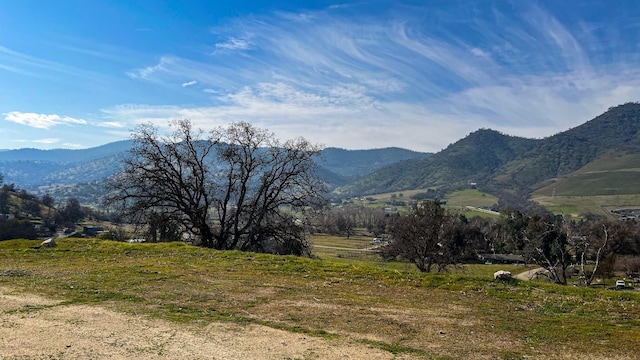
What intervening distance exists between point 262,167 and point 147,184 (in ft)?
25.0

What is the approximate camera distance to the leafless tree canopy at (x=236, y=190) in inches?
1104

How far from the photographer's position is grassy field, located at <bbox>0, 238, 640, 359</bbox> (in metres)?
9.78

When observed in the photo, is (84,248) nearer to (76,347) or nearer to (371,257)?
(76,347)

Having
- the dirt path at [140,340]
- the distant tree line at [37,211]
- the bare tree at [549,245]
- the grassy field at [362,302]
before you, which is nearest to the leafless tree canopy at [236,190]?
the grassy field at [362,302]

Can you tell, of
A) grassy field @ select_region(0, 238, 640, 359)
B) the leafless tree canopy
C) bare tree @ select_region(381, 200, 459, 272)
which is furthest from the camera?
bare tree @ select_region(381, 200, 459, 272)

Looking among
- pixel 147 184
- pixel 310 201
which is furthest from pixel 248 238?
pixel 147 184

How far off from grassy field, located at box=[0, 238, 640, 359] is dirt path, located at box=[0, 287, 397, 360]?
24.2 inches

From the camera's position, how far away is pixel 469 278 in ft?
54.0

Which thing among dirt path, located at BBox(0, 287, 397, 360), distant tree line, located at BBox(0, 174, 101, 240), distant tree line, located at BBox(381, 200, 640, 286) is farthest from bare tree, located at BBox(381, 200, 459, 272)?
distant tree line, located at BBox(0, 174, 101, 240)

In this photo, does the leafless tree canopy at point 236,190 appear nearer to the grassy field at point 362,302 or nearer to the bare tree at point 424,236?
the grassy field at point 362,302

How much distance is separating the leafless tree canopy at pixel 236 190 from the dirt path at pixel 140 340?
17629 mm

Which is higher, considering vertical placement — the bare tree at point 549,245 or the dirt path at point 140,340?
the dirt path at point 140,340

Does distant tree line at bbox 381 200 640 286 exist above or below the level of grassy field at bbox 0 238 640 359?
below

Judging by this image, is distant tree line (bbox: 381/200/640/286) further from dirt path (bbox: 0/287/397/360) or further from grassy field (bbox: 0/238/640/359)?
dirt path (bbox: 0/287/397/360)
